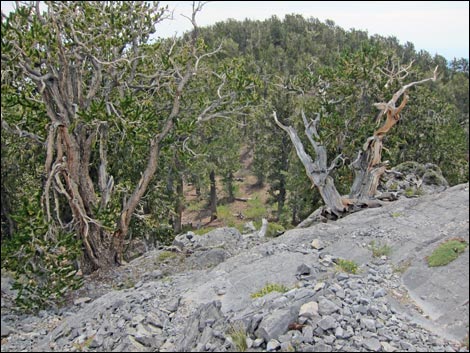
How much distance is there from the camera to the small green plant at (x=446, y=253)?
798cm

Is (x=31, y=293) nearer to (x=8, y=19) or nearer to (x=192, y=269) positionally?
(x=192, y=269)

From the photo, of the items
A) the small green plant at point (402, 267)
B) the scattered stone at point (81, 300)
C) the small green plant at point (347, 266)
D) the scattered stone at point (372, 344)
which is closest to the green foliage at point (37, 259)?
the scattered stone at point (81, 300)

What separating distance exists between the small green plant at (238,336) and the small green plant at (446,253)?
3.63 m

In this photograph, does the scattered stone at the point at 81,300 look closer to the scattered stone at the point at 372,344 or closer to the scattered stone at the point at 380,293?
the scattered stone at the point at 380,293

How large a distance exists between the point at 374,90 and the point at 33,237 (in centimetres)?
1463

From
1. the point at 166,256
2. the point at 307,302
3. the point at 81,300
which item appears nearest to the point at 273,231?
the point at 166,256

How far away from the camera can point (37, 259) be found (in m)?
10.1

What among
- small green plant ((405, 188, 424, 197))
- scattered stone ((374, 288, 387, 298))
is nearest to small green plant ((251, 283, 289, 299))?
scattered stone ((374, 288, 387, 298))

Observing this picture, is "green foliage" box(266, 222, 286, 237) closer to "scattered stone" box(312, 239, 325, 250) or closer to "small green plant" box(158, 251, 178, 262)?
"small green plant" box(158, 251, 178, 262)

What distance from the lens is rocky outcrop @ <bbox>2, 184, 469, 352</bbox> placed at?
6602 mm

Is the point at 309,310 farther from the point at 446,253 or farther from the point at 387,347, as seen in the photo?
the point at 446,253

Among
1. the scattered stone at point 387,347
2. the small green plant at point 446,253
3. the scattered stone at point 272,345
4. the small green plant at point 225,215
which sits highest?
the small green plant at point 446,253

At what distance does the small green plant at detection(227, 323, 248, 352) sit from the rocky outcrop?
0.03m

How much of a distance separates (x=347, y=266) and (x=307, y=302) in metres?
2.30
